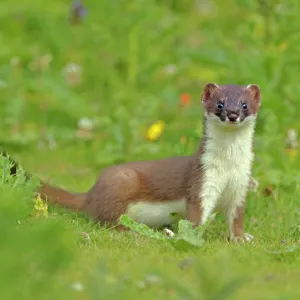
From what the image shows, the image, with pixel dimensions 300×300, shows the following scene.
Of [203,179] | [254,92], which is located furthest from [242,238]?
[254,92]

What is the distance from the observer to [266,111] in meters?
9.17

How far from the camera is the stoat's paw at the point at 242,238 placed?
6.63 meters

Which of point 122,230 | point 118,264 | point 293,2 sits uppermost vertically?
point 293,2

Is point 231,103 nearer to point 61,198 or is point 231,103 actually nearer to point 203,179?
point 203,179

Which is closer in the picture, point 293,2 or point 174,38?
point 293,2

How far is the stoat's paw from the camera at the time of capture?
21.7 feet

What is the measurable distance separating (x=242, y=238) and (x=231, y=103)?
97 centimetres

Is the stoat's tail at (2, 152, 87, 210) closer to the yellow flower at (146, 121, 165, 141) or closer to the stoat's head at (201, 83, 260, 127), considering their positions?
the stoat's head at (201, 83, 260, 127)

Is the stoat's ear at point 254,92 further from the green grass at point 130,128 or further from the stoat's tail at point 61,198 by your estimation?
the stoat's tail at point 61,198

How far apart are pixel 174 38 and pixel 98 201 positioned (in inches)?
213

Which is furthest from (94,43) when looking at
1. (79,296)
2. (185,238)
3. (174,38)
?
(79,296)

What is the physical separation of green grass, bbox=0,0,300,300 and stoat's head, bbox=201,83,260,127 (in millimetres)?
880

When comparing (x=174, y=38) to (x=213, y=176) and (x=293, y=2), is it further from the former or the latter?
(x=213, y=176)

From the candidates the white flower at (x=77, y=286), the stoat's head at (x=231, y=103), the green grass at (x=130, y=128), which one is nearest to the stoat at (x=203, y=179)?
the stoat's head at (x=231, y=103)
